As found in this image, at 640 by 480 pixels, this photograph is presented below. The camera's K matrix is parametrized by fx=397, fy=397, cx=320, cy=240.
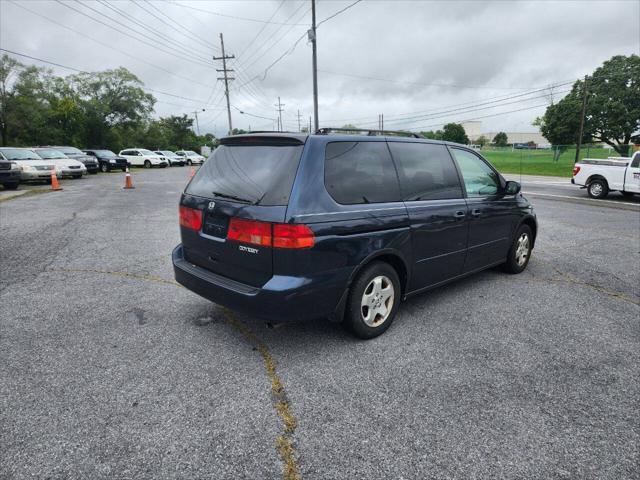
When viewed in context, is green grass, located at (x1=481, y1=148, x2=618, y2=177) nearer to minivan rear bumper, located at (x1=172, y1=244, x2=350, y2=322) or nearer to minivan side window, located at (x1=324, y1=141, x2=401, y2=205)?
minivan side window, located at (x1=324, y1=141, x2=401, y2=205)

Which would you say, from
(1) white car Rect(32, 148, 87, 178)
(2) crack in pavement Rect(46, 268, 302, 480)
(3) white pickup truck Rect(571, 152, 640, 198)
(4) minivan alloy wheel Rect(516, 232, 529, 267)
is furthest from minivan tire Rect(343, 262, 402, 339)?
(1) white car Rect(32, 148, 87, 178)

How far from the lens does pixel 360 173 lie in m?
3.25

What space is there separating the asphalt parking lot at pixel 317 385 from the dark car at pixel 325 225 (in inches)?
17.1

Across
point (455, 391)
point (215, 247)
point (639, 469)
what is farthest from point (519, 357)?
point (215, 247)

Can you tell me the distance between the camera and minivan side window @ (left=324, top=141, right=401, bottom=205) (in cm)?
305

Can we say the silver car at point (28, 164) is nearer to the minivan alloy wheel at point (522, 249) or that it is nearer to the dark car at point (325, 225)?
the dark car at point (325, 225)

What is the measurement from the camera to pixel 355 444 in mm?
2199

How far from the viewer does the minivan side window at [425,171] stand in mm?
3604

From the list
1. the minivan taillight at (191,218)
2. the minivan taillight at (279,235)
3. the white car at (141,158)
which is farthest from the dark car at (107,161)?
the minivan taillight at (279,235)

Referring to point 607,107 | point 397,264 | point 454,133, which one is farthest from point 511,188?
point 454,133

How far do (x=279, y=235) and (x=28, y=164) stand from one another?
1888 cm

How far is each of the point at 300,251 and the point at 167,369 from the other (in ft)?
4.33

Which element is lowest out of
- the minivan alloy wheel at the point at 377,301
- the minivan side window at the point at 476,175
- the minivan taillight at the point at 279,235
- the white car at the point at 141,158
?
the minivan alloy wheel at the point at 377,301

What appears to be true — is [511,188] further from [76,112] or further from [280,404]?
[76,112]
